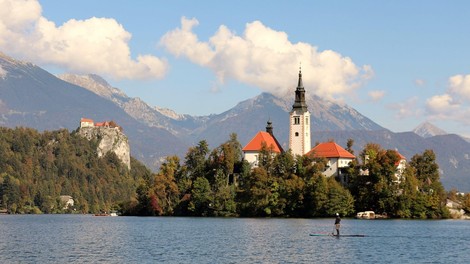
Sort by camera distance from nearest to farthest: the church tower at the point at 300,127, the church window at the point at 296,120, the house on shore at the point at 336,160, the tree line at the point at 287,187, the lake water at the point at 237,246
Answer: the lake water at the point at 237,246
the tree line at the point at 287,187
the house on shore at the point at 336,160
the church tower at the point at 300,127
the church window at the point at 296,120

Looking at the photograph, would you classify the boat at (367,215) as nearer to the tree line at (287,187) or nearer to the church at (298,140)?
the tree line at (287,187)

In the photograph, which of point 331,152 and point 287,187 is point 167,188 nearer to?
point 287,187

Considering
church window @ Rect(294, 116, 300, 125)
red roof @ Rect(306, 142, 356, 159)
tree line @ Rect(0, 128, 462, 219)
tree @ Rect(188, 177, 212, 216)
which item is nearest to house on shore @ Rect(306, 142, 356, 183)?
red roof @ Rect(306, 142, 356, 159)

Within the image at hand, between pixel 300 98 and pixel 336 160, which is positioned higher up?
pixel 300 98

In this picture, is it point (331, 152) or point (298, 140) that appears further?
point (298, 140)

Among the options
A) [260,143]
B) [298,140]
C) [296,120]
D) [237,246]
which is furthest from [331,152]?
[237,246]

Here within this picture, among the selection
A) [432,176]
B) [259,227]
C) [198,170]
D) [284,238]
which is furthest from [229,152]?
[284,238]

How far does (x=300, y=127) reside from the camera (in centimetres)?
19175

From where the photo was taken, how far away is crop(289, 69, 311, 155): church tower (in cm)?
19088

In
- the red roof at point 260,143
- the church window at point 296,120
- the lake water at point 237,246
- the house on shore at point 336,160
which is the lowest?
the lake water at point 237,246

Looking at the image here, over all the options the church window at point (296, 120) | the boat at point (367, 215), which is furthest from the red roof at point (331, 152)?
the boat at point (367, 215)

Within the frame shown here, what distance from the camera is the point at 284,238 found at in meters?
94.8

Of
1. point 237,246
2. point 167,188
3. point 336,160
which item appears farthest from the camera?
point 167,188

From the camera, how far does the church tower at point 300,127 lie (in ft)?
626
